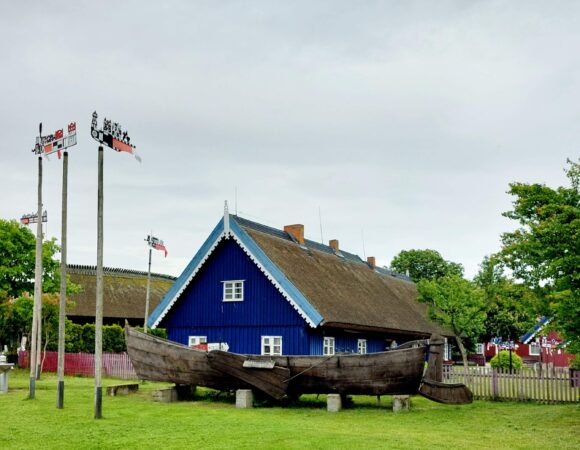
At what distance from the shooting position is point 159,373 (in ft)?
74.2

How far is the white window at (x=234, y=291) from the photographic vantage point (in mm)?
28828

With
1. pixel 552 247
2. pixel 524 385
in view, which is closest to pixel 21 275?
pixel 524 385

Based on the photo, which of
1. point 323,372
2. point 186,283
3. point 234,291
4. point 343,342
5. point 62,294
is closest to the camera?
point 62,294

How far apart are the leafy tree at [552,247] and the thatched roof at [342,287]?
354 inches

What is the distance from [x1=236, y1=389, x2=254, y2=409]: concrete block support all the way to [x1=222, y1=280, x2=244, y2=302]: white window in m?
8.17

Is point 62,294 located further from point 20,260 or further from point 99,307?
point 20,260

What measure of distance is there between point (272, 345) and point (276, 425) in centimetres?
1162

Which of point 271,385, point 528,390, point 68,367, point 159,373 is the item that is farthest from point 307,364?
point 68,367

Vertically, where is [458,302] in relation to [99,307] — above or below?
above

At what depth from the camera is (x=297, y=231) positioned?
3528 cm

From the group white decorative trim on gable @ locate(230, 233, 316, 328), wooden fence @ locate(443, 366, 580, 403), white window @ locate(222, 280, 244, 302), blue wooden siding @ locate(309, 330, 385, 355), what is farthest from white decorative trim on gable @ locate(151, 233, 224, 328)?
wooden fence @ locate(443, 366, 580, 403)

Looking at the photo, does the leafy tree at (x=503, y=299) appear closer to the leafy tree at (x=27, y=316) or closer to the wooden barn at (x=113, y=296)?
the leafy tree at (x=27, y=316)

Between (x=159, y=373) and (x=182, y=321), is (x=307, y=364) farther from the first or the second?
(x=182, y=321)

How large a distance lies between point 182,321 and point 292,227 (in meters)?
8.25
